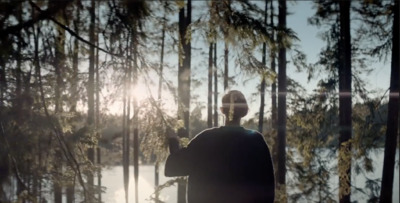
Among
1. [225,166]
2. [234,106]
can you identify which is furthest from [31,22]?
[225,166]

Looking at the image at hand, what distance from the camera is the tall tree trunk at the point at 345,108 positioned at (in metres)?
11.0

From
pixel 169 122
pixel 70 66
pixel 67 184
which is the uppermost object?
pixel 70 66

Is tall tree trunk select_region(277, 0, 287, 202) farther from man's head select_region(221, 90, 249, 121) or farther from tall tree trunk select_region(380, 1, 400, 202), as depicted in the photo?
man's head select_region(221, 90, 249, 121)

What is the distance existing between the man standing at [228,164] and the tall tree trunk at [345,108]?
26.8 ft

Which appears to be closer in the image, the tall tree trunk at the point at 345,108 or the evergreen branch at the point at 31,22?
the evergreen branch at the point at 31,22

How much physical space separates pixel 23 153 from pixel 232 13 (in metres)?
2.79

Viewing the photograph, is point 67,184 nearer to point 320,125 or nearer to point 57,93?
point 57,93

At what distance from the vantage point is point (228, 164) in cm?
337

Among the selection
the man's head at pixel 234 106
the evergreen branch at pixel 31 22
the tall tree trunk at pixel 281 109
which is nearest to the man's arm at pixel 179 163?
the man's head at pixel 234 106

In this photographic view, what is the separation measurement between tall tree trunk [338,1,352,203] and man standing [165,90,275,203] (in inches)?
322

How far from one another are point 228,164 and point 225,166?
29 mm

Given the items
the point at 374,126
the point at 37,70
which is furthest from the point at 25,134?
the point at 374,126

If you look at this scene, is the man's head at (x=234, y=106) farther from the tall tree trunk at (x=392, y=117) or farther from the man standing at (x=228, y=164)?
the tall tree trunk at (x=392, y=117)

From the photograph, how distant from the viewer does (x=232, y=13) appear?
4.18 m
